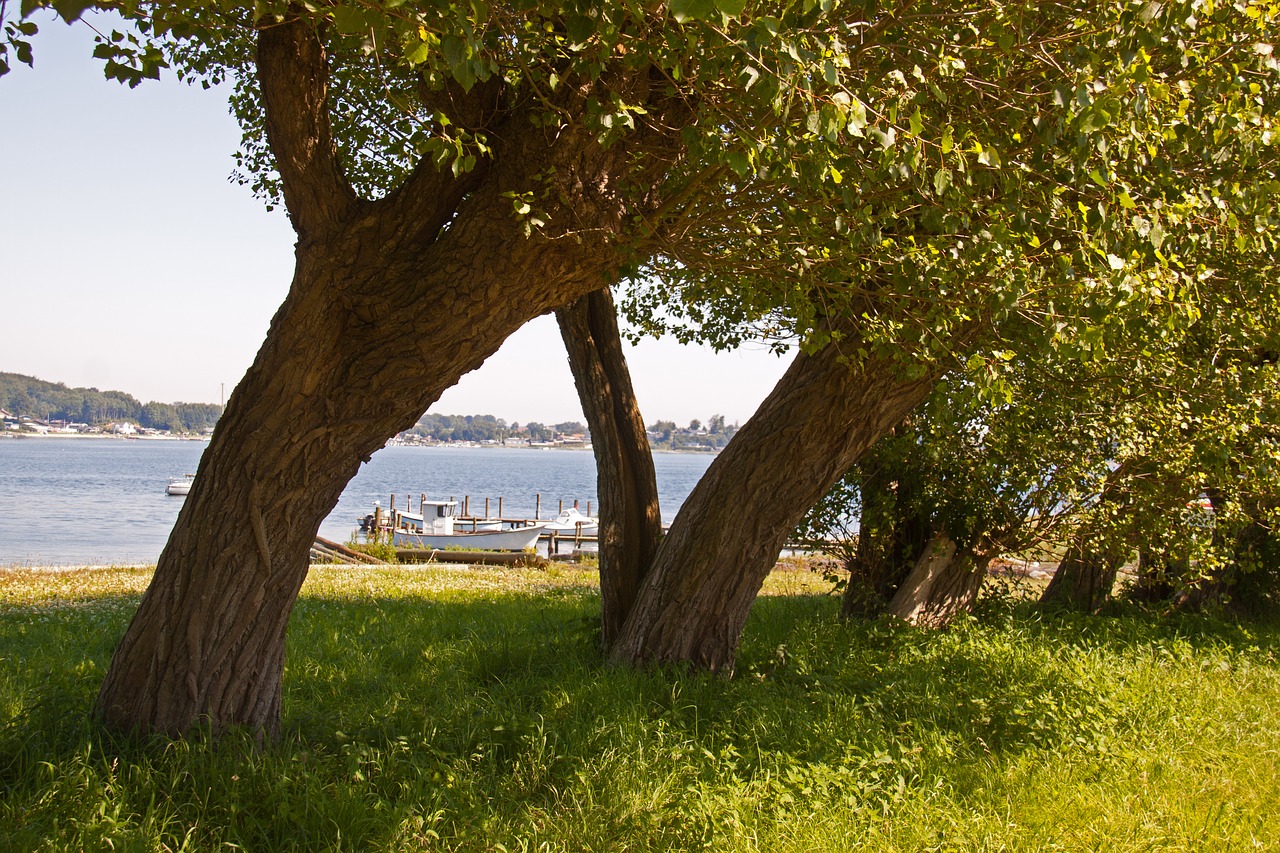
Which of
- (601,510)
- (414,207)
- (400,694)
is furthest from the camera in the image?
(601,510)

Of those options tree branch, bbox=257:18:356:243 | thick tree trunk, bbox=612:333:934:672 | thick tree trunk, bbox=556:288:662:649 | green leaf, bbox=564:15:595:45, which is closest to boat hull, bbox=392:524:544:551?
thick tree trunk, bbox=556:288:662:649

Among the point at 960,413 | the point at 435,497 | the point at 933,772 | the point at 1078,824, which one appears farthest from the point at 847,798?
the point at 435,497

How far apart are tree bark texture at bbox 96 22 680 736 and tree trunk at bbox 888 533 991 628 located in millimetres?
5771

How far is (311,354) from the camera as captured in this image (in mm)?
4219

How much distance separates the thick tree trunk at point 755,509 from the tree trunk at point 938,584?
280 centimetres

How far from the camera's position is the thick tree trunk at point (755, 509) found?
6.27 metres

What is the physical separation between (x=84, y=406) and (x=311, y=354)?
632 ft

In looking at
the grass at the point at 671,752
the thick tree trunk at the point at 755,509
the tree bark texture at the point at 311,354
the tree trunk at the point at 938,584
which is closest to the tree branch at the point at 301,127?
the tree bark texture at the point at 311,354

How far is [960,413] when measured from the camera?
774 centimetres

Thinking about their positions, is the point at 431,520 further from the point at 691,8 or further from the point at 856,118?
the point at 691,8

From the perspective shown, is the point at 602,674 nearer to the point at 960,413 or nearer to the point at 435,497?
the point at 960,413

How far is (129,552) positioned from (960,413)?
3376cm

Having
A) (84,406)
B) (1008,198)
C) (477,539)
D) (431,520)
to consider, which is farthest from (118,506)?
(84,406)

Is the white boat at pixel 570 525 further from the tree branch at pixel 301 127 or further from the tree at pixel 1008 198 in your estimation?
the tree branch at pixel 301 127
